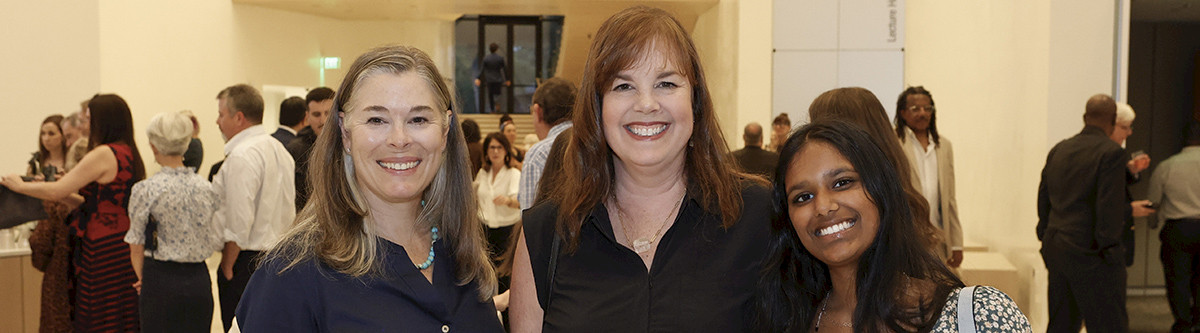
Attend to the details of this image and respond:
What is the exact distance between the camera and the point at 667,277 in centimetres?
207

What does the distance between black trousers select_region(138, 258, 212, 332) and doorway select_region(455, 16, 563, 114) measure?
19.9 meters

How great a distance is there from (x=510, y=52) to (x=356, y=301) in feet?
81.8

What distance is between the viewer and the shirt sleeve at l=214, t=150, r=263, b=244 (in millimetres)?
5117

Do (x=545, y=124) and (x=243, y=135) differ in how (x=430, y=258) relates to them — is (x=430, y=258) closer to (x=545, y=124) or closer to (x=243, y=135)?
(x=545, y=124)

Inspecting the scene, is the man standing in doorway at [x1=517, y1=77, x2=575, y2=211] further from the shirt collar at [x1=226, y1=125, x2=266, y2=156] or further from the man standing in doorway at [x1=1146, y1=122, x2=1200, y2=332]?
the man standing in doorway at [x1=1146, y1=122, x2=1200, y2=332]

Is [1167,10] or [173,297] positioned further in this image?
[1167,10]

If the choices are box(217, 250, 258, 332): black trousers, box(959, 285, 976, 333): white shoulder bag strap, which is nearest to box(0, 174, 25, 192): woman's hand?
box(217, 250, 258, 332): black trousers

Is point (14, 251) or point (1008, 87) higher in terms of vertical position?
point (1008, 87)

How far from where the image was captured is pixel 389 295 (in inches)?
79.4

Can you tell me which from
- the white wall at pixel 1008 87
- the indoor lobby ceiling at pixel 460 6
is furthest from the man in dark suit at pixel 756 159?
the indoor lobby ceiling at pixel 460 6

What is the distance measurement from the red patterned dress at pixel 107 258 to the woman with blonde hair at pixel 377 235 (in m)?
3.66

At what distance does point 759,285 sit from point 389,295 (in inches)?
29.7

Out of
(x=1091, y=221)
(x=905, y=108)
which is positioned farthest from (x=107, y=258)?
(x=1091, y=221)

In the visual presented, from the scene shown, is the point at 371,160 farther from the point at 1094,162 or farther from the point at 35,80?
the point at 35,80
